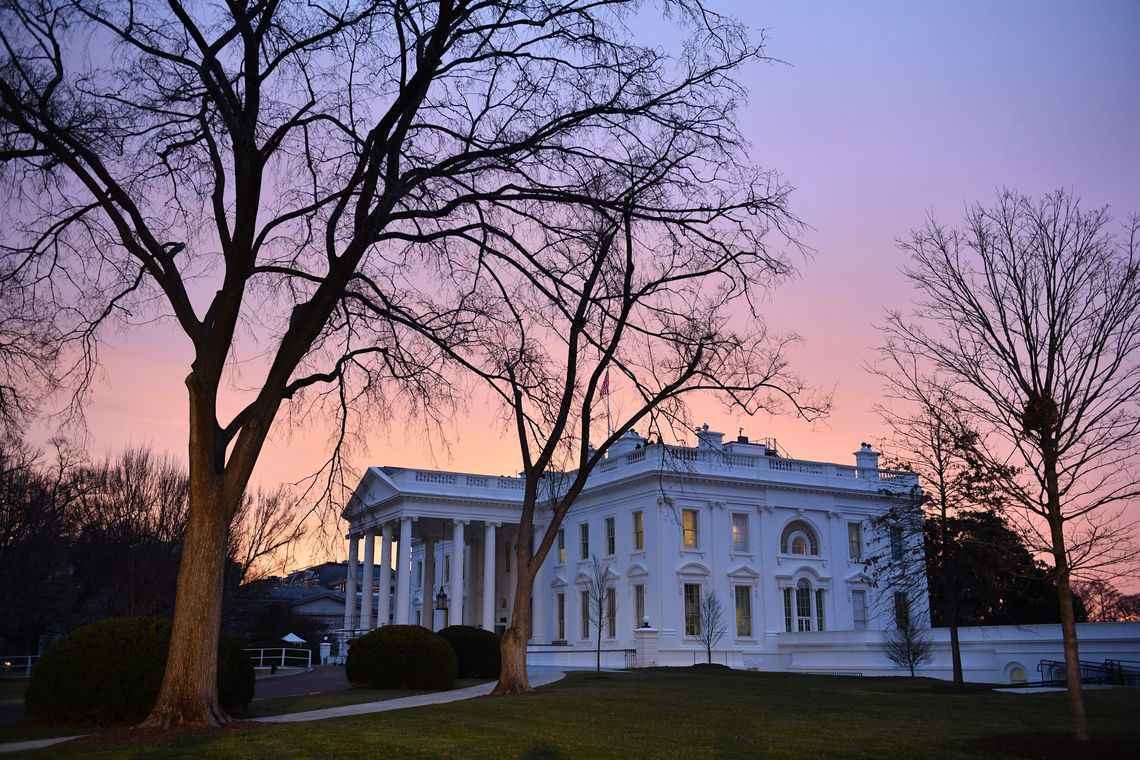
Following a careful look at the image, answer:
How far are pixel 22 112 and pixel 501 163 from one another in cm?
652

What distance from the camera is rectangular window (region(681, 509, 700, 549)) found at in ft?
166

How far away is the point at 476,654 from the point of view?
29.0m

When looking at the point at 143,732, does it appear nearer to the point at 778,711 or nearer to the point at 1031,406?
the point at 778,711

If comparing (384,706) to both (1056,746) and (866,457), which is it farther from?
(866,457)

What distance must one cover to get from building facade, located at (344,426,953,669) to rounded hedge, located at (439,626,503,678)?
16.1 m

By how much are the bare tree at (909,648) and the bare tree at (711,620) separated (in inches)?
332

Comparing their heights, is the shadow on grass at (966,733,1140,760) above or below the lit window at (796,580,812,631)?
below

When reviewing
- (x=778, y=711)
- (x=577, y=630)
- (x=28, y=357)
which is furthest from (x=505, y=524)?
(x=28, y=357)

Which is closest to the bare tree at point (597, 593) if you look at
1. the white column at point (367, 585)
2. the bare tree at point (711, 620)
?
the bare tree at point (711, 620)

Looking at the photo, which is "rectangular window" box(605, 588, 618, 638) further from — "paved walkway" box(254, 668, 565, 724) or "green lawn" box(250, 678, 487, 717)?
"green lawn" box(250, 678, 487, 717)

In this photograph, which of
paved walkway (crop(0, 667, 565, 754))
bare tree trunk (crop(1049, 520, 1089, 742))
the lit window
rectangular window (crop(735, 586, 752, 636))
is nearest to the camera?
bare tree trunk (crop(1049, 520, 1089, 742))

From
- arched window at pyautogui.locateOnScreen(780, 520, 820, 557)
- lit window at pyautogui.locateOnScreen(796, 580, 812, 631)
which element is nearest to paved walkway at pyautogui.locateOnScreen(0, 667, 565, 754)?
lit window at pyautogui.locateOnScreen(796, 580, 812, 631)

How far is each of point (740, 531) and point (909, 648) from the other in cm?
1814

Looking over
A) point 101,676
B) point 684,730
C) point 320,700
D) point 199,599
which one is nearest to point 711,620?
point 320,700
